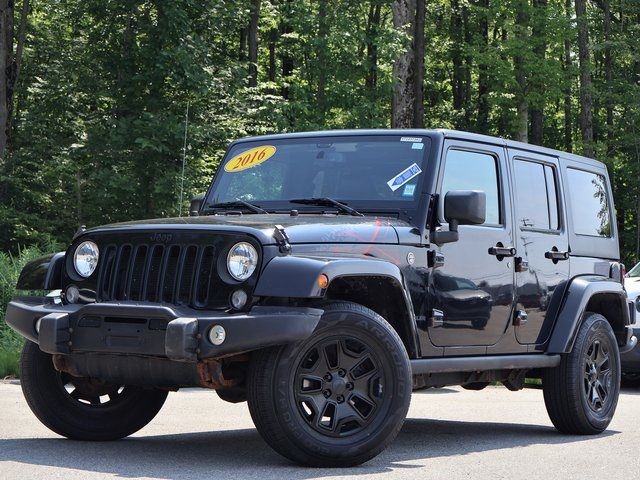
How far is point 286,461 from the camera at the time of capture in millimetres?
7266

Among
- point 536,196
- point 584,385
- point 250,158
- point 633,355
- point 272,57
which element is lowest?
point 633,355

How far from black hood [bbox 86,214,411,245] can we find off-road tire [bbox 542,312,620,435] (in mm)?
2239

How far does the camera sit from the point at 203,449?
7.98 m

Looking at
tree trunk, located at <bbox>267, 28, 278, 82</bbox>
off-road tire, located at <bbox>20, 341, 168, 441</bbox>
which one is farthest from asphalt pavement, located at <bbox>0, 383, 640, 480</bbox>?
tree trunk, located at <bbox>267, 28, 278, 82</bbox>

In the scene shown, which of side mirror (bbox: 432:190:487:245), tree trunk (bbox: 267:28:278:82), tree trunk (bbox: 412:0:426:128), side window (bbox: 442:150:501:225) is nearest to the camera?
side mirror (bbox: 432:190:487:245)

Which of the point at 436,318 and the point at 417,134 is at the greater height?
the point at 417,134

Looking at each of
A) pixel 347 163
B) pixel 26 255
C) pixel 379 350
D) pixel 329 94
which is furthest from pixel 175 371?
pixel 329 94

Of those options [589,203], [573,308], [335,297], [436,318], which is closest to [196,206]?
[335,297]

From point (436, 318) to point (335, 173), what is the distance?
1.21m

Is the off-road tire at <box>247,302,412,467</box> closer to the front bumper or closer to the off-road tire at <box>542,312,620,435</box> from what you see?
the front bumper

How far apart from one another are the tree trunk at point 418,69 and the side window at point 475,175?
22.0 metres

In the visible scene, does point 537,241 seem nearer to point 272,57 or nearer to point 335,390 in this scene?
point 335,390

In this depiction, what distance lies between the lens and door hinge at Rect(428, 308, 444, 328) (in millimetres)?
7867

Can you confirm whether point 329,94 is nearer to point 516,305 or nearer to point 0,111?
point 0,111
